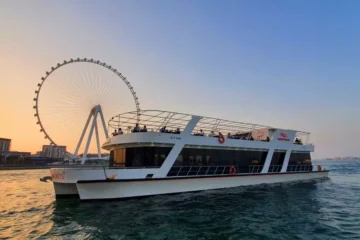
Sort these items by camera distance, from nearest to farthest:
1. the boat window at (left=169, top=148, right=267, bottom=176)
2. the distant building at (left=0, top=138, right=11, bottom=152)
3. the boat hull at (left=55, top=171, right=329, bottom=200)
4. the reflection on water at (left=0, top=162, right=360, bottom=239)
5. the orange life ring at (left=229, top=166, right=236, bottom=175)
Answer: the reflection on water at (left=0, top=162, right=360, bottom=239) < the boat hull at (left=55, top=171, right=329, bottom=200) < the boat window at (left=169, top=148, right=267, bottom=176) < the orange life ring at (left=229, top=166, right=236, bottom=175) < the distant building at (left=0, top=138, right=11, bottom=152)

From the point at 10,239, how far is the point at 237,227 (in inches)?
290

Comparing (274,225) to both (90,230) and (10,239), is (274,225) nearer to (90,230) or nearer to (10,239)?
(90,230)

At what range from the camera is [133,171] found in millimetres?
13398

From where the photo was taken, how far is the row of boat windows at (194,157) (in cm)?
Answer: 1455

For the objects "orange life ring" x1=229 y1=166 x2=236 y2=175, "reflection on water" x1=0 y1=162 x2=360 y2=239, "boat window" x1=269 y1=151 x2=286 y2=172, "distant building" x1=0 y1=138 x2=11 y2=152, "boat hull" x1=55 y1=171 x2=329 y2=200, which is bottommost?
"reflection on water" x1=0 y1=162 x2=360 y2=239

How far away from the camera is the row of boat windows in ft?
47.7

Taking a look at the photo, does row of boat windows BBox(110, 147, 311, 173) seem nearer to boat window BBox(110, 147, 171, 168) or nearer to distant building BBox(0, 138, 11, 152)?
boat window BBox(110, 147, 171, 168)

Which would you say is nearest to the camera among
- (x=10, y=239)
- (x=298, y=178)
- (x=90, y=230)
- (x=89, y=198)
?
(x=10, y=239)

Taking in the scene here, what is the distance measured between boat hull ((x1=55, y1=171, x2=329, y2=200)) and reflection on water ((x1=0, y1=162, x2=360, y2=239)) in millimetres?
549

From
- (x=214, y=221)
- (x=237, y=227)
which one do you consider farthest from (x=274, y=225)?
(x=214, y=221)

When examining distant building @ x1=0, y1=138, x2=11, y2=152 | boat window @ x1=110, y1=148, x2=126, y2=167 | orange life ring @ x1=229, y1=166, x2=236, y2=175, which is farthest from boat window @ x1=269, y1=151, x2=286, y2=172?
distant building @ x1=0, y1=138, x2=11, y2=152

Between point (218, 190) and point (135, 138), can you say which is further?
point (218, 190)

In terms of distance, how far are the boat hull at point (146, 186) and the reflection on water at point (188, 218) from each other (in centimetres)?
55

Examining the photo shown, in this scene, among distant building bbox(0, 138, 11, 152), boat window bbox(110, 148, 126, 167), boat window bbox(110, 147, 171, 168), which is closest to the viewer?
boat window bbox(110, 147, 171, 168)
